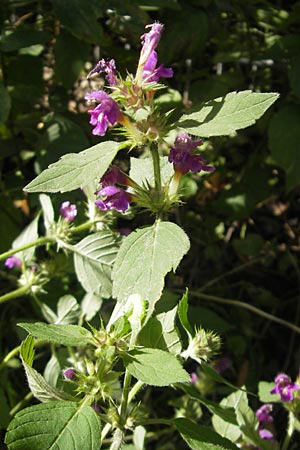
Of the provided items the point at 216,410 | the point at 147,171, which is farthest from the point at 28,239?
the point at 216,410

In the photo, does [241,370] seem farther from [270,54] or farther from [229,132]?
[229,132]

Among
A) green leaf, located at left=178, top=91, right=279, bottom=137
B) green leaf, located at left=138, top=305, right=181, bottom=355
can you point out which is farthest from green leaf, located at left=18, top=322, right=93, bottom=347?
green leaf, located at left=178, top=91, right=279, bottom=137

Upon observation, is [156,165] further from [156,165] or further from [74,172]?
[74,172]

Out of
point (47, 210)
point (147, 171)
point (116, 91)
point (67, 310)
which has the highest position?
point (116, 91)

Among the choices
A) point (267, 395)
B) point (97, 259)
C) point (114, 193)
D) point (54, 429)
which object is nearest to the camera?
point (54, 429)

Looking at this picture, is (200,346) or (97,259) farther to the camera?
(97,259)

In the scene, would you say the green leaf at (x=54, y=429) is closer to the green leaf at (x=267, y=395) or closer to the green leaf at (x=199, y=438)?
the green leaf at (x=199, y=438)

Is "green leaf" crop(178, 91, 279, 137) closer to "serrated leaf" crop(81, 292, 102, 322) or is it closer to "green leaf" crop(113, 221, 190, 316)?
"green leaf" crop(113, 221, 190, 316)

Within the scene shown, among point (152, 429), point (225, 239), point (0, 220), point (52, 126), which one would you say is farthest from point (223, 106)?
point (225, 239)
